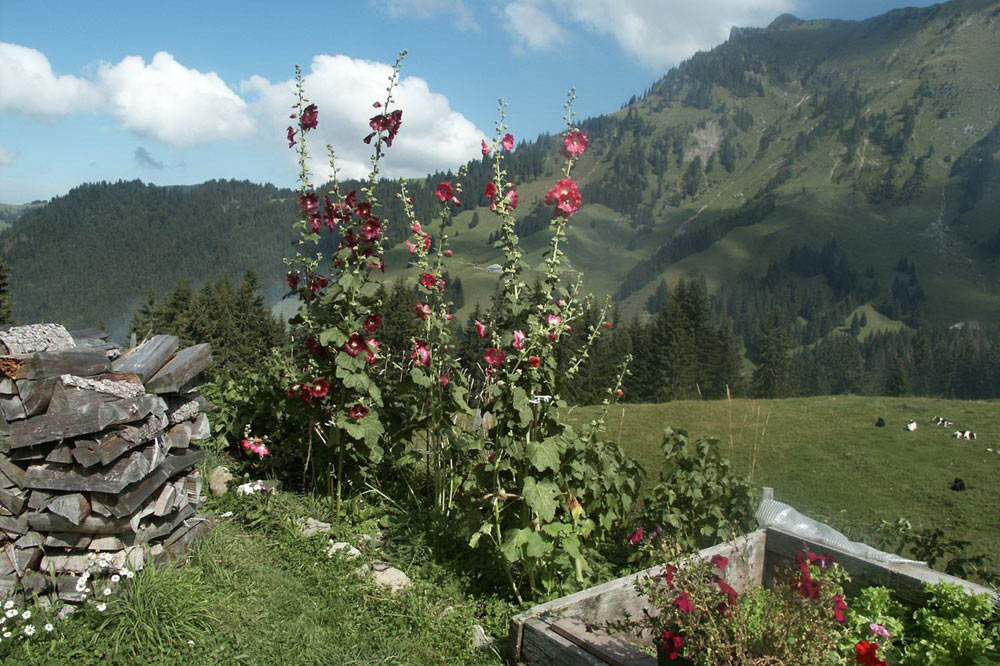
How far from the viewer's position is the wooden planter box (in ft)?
11.1

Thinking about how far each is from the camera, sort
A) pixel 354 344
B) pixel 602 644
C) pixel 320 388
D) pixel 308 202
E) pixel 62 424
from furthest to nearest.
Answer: pixel 308 202 → pixel 320 388 → pixel 354 344 → pixel 62 424 → pixel 602 644

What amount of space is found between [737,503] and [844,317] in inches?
6692

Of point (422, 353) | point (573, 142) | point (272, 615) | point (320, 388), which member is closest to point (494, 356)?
point (422, 353)

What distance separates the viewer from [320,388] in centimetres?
550

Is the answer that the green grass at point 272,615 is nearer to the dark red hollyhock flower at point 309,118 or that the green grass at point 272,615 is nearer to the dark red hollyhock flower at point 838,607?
the dark red hollyhock flower at point 838,607

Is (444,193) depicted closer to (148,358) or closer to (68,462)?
(148,358)

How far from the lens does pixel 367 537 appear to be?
5395 millimetres

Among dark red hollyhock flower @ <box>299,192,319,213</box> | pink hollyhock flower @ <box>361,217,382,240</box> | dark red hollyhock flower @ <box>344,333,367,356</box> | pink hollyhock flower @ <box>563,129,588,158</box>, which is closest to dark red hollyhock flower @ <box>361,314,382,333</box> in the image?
dark red hollyhock flower @ <box>344,333,367,356</box>

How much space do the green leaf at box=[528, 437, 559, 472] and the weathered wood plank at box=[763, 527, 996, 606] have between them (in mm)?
1445

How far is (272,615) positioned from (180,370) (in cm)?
193

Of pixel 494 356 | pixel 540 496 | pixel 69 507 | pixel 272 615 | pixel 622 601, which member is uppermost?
pixel 494 356

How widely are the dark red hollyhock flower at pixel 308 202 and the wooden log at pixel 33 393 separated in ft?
8.11

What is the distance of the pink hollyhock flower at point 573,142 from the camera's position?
477cm

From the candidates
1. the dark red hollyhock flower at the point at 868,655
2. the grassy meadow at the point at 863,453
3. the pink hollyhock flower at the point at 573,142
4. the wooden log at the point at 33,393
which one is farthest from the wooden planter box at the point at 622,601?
the grassy meadow at the point at 863,453
